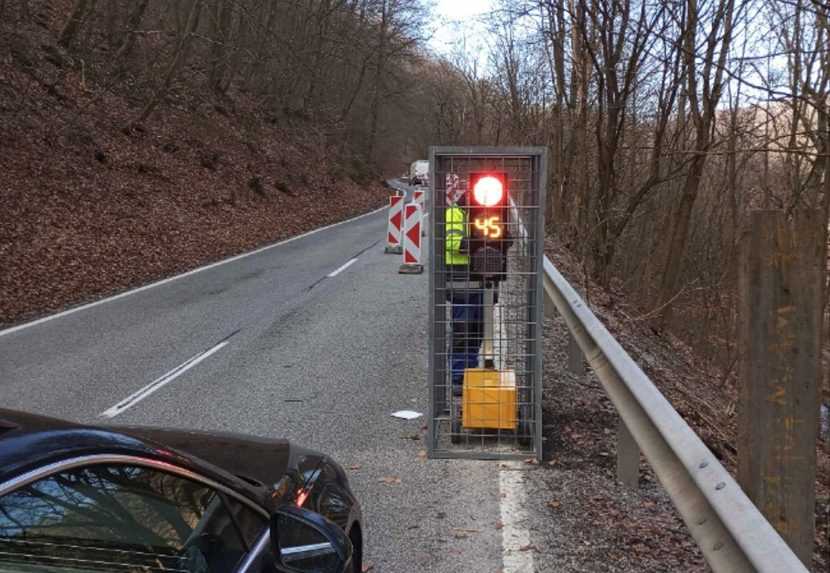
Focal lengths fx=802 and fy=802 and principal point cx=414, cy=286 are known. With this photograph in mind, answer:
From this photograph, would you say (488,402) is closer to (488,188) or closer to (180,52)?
(488,188)

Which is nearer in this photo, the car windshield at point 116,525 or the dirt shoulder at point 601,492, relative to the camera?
the car windshield at point 116,525

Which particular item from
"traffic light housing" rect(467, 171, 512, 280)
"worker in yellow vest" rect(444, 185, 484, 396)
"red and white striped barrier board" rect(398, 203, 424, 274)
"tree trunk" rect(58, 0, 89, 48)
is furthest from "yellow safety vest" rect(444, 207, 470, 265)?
"tree trunk" rect(58, 0, 89, 48)

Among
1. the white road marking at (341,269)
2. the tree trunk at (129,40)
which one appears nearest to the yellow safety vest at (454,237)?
the white road marking at (341,269)

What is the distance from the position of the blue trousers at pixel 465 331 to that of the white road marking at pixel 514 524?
90 centimetres

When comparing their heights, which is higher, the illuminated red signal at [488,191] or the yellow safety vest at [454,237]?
the illuminated red signal at [488,191]

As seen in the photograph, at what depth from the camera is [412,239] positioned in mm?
15008

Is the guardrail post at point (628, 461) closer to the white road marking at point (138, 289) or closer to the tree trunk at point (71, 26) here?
the white road marking at point (138, 289)

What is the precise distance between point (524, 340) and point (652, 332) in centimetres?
920

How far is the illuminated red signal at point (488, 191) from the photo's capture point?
17.9ft

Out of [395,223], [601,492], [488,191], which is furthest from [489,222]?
[395,223]

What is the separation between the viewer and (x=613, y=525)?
4539 mm

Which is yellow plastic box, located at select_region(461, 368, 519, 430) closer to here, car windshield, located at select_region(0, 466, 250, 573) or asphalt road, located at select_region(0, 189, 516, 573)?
asphalt road, located at select_region(0, 189, 516, 573)

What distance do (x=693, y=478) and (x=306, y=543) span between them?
64.8 inches

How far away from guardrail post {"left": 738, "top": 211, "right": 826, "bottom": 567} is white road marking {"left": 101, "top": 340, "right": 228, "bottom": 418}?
5.42 meters
